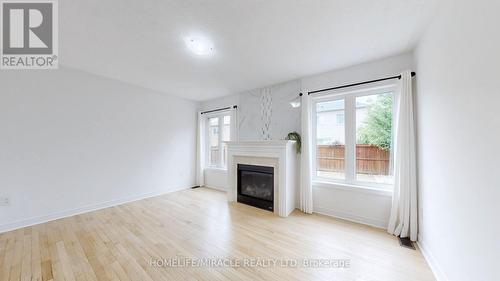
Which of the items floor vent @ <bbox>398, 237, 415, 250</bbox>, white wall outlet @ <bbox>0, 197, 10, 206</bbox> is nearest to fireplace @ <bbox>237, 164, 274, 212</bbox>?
floor vent @ <bbox>398, 237, 415, 250</bbox>

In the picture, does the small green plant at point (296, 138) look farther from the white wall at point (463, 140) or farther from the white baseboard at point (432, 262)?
the white baseboard at point (432, 262)

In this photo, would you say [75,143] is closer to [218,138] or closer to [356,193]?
[218,138]

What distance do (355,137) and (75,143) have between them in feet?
16.2

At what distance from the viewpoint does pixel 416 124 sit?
2367mm

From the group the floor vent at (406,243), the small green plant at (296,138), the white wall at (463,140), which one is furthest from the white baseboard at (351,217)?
the small green plant at (296,138)

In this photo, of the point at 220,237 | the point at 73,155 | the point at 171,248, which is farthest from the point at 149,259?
the point at 73,155

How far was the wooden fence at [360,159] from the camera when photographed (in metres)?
2.79

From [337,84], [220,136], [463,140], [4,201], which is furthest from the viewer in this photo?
[220,136]

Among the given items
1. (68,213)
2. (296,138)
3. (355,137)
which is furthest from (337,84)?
(68,213)

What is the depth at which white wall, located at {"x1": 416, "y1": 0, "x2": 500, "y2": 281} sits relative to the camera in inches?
40.5

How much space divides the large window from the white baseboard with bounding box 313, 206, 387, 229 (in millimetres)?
526

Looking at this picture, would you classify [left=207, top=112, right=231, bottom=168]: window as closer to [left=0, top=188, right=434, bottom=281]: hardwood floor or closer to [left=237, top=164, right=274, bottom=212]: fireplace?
[left=237, top=164, right=274, bottom=212]: fireplace

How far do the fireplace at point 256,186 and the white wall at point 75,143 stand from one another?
2081 mm

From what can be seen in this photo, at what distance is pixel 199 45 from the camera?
7.65ft
